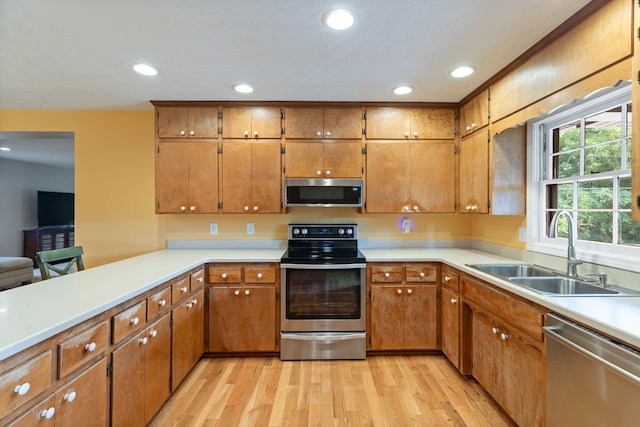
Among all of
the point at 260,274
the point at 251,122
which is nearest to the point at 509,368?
the point at 260,274

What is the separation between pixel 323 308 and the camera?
2447mm

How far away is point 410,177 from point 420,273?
3.06ft

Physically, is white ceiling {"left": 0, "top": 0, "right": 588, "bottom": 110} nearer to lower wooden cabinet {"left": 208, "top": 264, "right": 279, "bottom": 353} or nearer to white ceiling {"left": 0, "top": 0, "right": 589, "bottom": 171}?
white ceiling {"left": 0, "top": 0, "right": 589, "bottom": 171}

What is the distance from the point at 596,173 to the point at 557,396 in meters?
→ 1.41

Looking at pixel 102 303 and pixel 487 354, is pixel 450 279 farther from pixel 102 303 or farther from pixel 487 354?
pixel 102 303

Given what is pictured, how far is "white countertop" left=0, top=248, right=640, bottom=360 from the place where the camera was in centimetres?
99

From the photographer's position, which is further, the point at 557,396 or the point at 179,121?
the point at 179,121

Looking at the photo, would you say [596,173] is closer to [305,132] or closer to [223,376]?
[305,132]

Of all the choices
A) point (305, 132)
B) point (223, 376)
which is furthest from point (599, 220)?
point (223, 376)

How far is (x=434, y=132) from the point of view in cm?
278

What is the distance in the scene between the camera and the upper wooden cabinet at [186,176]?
2.72 metres

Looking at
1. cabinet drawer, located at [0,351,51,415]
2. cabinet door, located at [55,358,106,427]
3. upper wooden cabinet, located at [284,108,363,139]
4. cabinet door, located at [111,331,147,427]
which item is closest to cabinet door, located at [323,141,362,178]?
upper wooden cabinet, located at [284,108,363,139]

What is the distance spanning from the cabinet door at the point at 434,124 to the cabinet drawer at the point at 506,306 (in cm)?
141

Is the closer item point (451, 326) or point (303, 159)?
point (451, 326)
